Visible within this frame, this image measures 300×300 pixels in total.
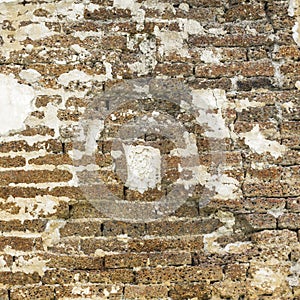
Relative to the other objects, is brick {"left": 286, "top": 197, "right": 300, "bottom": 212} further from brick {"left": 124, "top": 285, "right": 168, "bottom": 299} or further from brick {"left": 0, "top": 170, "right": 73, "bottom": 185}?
brick {"left": 0, "top": 170, "right": 73, "bottom": 185}

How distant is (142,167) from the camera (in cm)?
239

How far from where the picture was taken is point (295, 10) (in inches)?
96.4

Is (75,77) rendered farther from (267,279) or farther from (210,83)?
(267,279)

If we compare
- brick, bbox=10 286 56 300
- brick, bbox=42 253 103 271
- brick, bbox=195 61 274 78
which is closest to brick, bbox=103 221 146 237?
brick, bbox=42 253 103 271

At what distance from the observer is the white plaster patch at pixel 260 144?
239cm

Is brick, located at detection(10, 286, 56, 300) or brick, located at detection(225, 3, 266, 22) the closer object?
brick, located at detection(10, 286, 56, 300)

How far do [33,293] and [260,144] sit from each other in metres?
1.25

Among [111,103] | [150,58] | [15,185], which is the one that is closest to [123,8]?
[150,58]

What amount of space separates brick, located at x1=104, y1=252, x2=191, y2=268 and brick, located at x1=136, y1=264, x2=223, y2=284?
3 cm

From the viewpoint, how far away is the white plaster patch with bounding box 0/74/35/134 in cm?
237

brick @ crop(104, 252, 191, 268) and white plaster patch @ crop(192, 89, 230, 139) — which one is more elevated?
white plaster patch @ crop(192, 89, 230, 139)

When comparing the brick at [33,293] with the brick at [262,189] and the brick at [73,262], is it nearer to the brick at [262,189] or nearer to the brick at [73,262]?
the brick at [73,262]

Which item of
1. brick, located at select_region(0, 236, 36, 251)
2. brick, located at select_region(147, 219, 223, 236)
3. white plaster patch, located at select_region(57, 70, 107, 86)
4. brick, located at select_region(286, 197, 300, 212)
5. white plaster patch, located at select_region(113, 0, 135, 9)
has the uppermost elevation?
white plaster patch, located at select_region(113, 0, 135, 9)

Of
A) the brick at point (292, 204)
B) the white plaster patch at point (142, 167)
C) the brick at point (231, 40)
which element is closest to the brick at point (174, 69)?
the brick at point (231, 40)
